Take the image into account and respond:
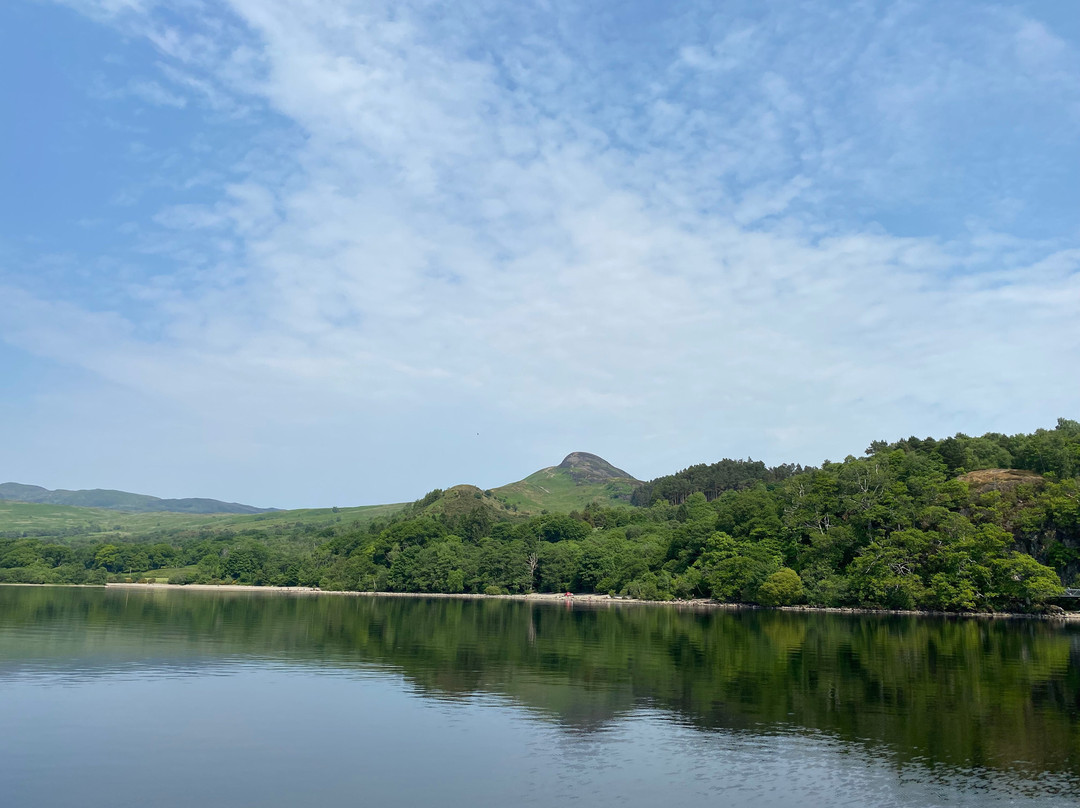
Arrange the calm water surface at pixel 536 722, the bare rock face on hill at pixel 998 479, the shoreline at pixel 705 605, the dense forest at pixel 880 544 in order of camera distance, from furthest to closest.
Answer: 1. the bare rock face on hill at pixel 998 479
2. the dense forest at pixel 880 544
3. the shoreline at pixel 705 605
4. the calm water surface at pixel 536 722

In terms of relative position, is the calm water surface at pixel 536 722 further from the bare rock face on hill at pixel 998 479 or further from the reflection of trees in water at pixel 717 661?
the bare rock face on hill at pixel 998 479

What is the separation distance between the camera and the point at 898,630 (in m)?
81.5

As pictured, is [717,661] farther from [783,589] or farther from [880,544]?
[880,544]

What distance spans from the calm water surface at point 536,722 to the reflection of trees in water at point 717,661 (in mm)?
280

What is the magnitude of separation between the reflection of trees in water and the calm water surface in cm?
28

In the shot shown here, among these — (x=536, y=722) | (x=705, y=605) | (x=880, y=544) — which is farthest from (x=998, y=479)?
(x=536, y=722)

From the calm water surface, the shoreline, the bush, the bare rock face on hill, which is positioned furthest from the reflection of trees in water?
the bare rock face on hill

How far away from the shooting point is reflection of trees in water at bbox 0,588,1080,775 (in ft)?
108

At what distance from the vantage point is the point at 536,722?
33188 mm

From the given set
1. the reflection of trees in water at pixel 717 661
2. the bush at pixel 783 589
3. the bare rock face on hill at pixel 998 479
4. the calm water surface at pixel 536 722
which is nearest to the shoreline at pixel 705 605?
the bush at pixel 783 589

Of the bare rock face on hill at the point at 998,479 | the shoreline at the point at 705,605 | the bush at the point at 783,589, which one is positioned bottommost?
the shoreline at the point at 705,605

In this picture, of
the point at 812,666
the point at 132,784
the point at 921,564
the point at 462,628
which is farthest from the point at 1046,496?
the point at 132,784

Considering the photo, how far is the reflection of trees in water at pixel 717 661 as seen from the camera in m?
32.9

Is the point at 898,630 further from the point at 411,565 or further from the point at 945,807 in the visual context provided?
the point at 411,565
